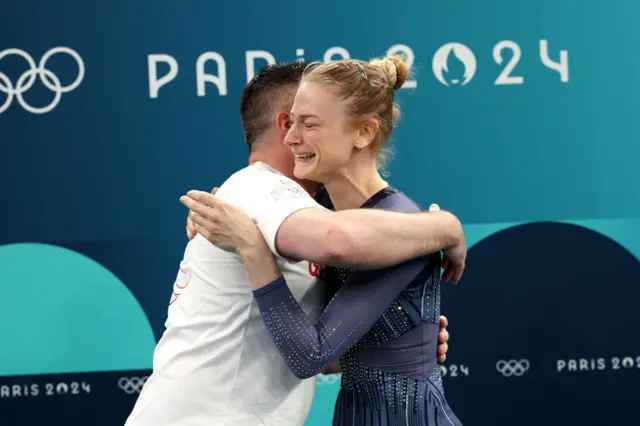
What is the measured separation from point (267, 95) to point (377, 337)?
0.70 meters

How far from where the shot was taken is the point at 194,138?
3814 millimetres

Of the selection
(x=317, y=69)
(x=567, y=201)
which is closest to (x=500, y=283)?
(x=567, y=201)

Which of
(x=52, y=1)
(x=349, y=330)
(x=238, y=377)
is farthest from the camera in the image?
(x=52, y=1)

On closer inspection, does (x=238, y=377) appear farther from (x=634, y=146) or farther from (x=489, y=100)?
(x=634, y=146)

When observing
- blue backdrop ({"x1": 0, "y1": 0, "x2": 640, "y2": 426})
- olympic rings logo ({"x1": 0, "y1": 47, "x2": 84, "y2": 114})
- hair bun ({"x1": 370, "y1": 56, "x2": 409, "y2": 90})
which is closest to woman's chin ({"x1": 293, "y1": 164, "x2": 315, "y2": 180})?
hair bun ({"x1": 370, "y1": 56, "x2": 409, "y2": 90})

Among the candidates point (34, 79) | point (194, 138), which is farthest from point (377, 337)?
point (34, 79)

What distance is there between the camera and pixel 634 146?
12.6 feet

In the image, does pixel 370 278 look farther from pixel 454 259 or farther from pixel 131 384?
pixel 131 384

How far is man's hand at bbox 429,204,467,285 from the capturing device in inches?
82.0

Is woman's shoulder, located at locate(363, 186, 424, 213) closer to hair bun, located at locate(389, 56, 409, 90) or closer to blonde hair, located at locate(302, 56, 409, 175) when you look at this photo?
blonde hair, located at locate(302, 56, 409, 175)

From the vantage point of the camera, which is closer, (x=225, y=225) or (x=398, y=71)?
(x=225, y=225)

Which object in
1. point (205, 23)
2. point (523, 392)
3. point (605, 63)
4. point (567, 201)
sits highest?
point (205, 23)

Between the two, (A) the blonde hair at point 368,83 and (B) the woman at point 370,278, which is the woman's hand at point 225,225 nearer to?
(B) the woman at point 370,278

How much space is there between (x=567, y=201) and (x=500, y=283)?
49 centimetres
